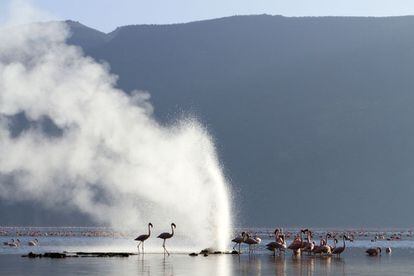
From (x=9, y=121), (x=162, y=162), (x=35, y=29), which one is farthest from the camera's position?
(x=9, y=121)

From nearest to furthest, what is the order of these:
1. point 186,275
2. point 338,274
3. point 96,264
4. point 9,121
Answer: point 186,275 → point 338,274 → point 96,264 → point 9,121

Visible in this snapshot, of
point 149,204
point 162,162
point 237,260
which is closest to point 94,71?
point 162,162

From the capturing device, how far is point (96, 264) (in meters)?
46.8

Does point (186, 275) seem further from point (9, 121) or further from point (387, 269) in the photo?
point (9, 121)

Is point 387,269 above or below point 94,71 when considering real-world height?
below

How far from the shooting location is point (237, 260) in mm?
52281

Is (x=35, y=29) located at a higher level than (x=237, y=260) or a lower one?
higher

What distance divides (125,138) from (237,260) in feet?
112

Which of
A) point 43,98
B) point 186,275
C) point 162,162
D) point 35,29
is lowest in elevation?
point 186,275

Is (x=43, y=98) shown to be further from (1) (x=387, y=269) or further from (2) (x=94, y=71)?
(1) (x=387, y=269)

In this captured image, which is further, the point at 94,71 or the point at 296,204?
the point at 296,204

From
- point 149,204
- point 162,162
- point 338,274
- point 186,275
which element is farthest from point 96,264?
point 149,204

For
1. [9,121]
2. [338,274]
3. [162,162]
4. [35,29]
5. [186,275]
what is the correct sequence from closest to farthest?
[186,275] < [338,274] < [162,162] < [35,29] < [9,121]

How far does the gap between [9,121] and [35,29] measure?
7705cm
